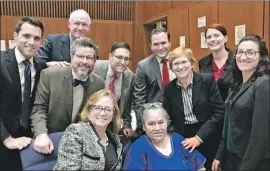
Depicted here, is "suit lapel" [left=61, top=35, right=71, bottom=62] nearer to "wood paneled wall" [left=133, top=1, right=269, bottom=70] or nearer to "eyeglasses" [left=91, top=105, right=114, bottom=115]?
"eyeglasses" [left=91, top=105, right=114, bottom=115]

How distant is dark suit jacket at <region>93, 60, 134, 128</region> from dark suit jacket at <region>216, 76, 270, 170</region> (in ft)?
3.59

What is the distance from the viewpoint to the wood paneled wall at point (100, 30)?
19.0 ft

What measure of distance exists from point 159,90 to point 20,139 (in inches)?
51.8

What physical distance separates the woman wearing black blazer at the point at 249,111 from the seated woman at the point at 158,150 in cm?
31

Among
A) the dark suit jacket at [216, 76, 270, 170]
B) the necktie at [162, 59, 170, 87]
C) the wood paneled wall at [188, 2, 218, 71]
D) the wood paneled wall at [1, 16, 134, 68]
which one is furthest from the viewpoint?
the wood paneled wall at [1, 16, 134, 68]

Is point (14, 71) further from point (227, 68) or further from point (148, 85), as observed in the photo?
point (227, 68)

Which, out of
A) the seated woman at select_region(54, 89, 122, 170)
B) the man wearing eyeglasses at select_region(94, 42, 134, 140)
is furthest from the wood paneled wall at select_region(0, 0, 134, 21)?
the seated woman at select_region(54, 89, 122, 170)

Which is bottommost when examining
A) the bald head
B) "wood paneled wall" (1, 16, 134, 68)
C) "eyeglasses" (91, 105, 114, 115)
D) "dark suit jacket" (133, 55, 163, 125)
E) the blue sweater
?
the blue sweater

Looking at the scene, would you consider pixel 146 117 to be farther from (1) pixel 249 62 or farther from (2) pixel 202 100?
(1) pixel 249 62

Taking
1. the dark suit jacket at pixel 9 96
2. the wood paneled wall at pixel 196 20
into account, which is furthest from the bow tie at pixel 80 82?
the wood paneled wall at pixel 196 20

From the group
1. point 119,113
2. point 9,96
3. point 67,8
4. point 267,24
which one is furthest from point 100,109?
point 67,8

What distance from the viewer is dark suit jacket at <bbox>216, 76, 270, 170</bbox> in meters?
2.01

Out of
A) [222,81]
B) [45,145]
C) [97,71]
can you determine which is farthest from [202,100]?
[45,145]

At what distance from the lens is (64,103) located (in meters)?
2.46
